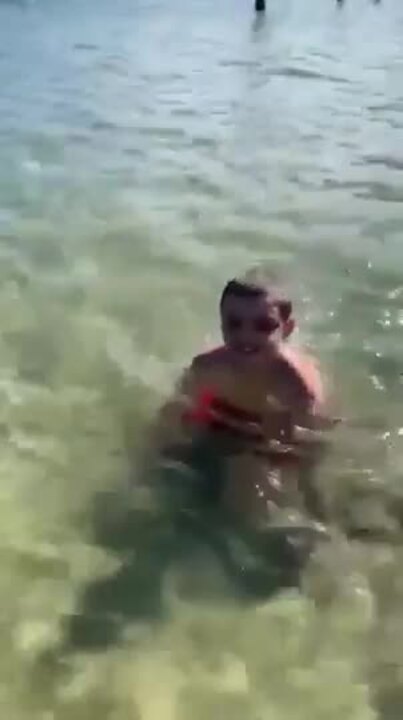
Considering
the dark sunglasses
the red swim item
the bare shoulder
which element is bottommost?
the red swim item

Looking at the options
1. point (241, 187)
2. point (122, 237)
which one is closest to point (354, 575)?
point (122, 237)

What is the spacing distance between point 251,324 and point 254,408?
1.29 ft

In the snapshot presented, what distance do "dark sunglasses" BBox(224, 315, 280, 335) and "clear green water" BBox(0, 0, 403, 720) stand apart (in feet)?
2.05

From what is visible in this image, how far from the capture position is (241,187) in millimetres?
8250

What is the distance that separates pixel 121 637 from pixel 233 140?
7.40 meters

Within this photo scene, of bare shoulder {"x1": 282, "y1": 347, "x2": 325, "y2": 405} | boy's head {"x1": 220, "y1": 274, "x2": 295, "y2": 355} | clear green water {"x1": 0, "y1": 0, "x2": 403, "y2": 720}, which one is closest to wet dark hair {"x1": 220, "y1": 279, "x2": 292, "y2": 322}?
boy's head {"x1": 220, "y1": 274, "x2": 295, "y2": 355}

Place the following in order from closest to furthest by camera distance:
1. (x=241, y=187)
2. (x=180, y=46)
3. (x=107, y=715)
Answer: (x=107, y=715) < (x=241, y=187) < (x=180, y=46)

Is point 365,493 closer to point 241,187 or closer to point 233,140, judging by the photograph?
point 241,187

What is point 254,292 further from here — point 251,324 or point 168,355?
point 168,355

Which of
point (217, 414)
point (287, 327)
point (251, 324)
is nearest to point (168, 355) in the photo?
point (217, 414)

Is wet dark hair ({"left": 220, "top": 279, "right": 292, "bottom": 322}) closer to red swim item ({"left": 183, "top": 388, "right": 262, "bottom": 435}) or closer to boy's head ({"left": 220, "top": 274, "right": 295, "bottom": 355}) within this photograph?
boy's head ({"left": 220, "top": 274, "right": 295, "bottom": 355})

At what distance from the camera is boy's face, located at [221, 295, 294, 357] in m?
3.75

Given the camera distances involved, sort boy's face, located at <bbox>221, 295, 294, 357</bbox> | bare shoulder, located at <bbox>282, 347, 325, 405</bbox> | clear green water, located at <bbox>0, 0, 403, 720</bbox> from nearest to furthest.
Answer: clear green water, located at <bbox>0, 0, 403, 720</bbox>, boy's face, located at <bbox>221, 295, 294, 357</bbox>, bare shoulder, located at <bbox>282, 347, 325, 405</bbox>

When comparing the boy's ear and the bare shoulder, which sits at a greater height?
the boy's ear
